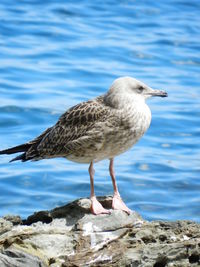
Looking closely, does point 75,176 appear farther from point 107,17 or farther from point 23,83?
point 107,17

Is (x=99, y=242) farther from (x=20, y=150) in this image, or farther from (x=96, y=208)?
(x=20, y=150)

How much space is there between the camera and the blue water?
33.4 feet

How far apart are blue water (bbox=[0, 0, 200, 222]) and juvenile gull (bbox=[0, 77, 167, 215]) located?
2598mm

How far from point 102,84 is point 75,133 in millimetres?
6580

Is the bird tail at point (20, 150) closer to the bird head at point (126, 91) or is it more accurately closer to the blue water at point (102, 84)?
the bird head at point (126, 91)

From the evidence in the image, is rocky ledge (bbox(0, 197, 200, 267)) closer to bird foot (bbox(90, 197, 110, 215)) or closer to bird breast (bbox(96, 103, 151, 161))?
bird foot (bbox(90, 197, 110, 215))

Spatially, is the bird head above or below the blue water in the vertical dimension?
above

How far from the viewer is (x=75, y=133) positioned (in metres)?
7.04

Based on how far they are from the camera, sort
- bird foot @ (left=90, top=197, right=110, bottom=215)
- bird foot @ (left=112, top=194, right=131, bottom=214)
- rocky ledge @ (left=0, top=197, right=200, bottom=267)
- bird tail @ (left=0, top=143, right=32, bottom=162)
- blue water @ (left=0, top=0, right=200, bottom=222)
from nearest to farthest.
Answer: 1. rocky ledge @ (left=0, top=197, right=200, bottom=267)
2. bird foot @ (left=90, top=197, right=110, bottom=215)
3. bird foot @ (left=112, top=194, right=131, bottom=214)
4. bird tail @ (left=0, top=143, right=32, bottom=162)
5. blue water @ (left=0, top=0, right=200, bottom=222)

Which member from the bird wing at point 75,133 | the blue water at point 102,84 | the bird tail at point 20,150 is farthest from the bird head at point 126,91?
the blue water at point 102,84

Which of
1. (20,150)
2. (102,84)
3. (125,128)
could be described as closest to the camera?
(125,128)

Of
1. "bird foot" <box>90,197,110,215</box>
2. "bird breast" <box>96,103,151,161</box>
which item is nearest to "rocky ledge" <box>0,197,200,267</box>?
"bird foot" <box>90,197,110,215</box>

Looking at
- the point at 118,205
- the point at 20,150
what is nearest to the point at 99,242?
the point at 118,205

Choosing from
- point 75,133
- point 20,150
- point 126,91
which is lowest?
point 20,150
